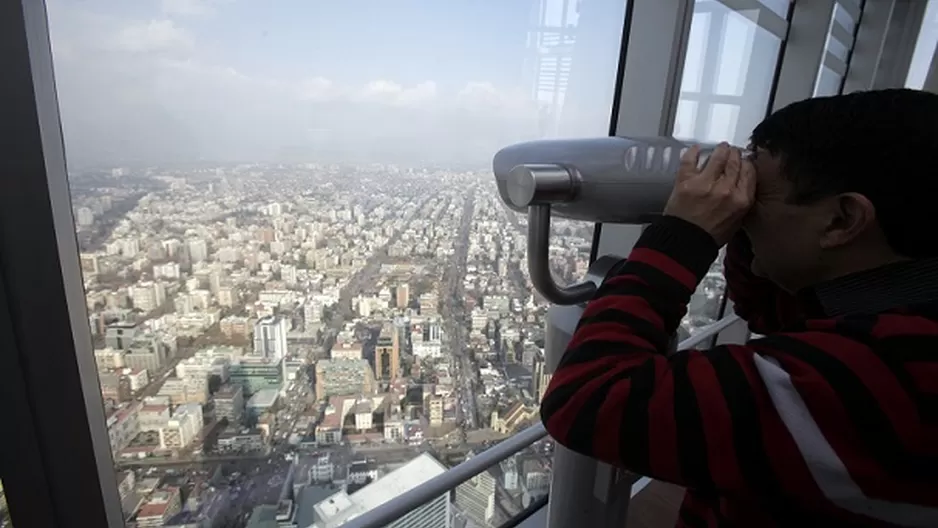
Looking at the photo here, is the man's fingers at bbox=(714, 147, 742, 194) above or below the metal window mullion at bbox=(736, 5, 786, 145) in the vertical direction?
below

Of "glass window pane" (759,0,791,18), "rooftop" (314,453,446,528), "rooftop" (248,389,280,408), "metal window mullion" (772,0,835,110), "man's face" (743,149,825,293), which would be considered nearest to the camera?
"man's face" (743,149,825,293)

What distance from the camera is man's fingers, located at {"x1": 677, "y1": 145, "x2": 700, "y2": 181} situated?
1.67ft

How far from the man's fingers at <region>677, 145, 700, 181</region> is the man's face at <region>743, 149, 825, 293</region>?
0.21ft

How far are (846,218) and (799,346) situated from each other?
150 mm

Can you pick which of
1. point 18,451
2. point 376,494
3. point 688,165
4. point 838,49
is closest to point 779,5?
point 838,49

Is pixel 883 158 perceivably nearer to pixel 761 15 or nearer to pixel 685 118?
pixel 685 118

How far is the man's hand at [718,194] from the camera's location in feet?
1.59

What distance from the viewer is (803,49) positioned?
7.14 feet

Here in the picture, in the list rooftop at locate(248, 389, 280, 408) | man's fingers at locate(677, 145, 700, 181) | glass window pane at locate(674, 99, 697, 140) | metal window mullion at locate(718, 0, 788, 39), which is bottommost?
rooftop at locate(248, 389, 280, 408)

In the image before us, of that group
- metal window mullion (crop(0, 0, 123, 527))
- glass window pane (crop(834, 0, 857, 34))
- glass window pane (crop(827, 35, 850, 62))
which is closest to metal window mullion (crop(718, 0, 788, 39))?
glass window pane (crop(834, 0, 857, 34))

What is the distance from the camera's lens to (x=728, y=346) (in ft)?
1.49

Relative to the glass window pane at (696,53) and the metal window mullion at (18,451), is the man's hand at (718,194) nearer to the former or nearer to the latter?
the metal window mullion at (18,451)

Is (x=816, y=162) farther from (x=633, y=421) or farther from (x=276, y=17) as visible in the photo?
(x=276, y=17)

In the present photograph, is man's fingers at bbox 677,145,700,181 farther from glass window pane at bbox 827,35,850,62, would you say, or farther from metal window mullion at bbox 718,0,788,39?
glass window pane at bbox 827,35,850,62
